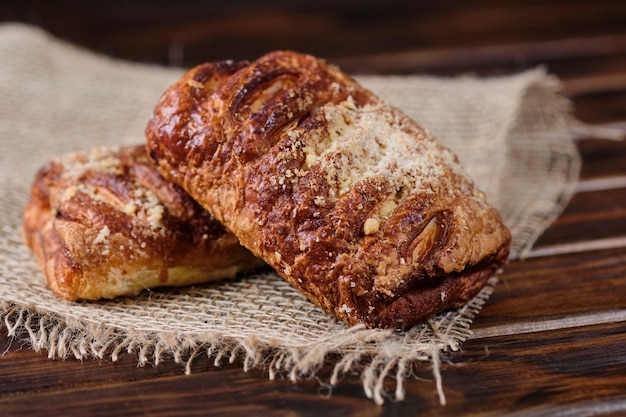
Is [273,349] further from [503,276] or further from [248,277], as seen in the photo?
[503,276]

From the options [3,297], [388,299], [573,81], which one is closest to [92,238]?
[3,297]

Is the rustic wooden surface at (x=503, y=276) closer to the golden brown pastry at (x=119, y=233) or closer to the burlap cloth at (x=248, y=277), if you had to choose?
the burlap cloth at (x=248, y=277)

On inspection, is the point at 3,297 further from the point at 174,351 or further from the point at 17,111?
the point at 17,111

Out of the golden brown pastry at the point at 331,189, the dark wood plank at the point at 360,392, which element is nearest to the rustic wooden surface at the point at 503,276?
the dark wood plank at the point at 360,392

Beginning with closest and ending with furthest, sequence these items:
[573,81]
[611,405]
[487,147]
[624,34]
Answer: [611,405]
[487,147]
[573,81]
[624,34]

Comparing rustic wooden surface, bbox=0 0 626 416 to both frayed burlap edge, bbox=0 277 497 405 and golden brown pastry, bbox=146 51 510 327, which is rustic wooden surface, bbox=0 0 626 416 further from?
golden brown pastry, bbox=146 51 510 327

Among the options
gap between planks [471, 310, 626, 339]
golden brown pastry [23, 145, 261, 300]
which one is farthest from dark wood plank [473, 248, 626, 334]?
golden brown pastry [23, 145, 261, 300]
